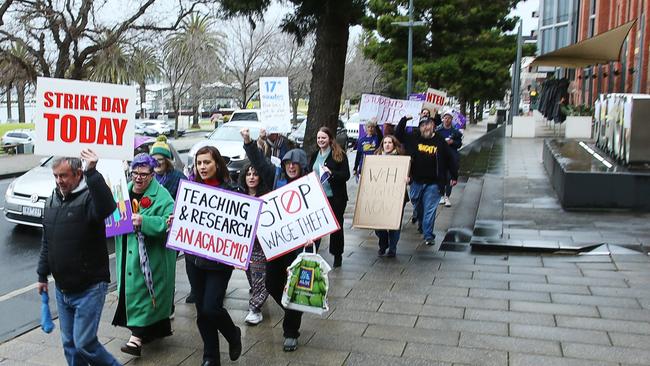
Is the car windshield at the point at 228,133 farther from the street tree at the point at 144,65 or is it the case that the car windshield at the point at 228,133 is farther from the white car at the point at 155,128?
the white car at the point at 155,128

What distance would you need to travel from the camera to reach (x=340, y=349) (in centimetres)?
502

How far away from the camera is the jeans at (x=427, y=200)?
872 cm

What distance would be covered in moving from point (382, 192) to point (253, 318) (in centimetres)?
314

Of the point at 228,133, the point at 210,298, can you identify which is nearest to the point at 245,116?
the point at 228,133

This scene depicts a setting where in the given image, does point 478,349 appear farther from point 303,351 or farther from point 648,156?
point 648,156

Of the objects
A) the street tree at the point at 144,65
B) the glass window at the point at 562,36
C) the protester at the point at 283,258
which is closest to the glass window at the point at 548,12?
the glass window at the point at 562,36

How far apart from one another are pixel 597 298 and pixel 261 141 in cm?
454

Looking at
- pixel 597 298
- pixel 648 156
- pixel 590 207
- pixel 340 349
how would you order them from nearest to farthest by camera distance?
1. pixel 340 349
2. pixel 597 298
3. pixel 590 207
4. pixel 648 156

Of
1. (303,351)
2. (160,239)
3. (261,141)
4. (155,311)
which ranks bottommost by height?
(303,351)

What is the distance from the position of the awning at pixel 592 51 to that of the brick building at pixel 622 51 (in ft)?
2.40

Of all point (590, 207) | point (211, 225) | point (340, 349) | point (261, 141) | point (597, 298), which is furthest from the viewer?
point (590, 207)

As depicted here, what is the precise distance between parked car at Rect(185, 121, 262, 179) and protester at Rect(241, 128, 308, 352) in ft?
30.9

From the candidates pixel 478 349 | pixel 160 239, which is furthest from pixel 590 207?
pixel 160 239

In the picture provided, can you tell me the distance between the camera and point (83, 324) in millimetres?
3982
